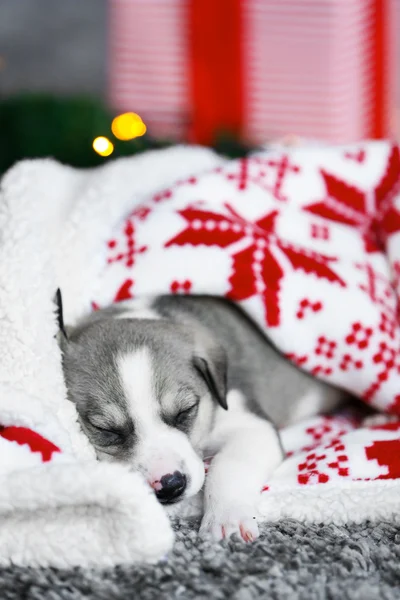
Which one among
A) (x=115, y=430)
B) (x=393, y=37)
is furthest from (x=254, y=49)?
(x=115, y=430)

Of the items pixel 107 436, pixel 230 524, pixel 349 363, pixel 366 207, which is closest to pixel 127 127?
pixel 366 207

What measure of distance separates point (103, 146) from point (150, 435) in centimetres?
127

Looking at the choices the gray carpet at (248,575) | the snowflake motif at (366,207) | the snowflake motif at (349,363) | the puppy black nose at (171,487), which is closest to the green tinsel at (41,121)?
the snowflake motif at (366,207)

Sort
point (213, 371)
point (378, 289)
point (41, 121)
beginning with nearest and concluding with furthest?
point (213, 371) → point (378, 289) → point (41, 121)

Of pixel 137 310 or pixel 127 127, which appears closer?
pixel 137 310

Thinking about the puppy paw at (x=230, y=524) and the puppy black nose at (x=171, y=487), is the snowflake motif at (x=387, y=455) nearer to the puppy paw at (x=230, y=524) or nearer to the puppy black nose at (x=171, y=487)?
the puppy paw at (x=230, y=524)

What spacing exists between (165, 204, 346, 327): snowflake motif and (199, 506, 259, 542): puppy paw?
29.3 inches

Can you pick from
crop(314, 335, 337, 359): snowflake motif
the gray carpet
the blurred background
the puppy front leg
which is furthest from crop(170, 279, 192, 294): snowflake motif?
the blurred background

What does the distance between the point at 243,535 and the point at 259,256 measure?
97 centimetres

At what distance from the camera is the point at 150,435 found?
1973 mm

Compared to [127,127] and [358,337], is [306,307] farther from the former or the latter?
[127,127]

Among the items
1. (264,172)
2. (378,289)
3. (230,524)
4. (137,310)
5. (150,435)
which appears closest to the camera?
(230,524)

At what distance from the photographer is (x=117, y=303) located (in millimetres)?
2443

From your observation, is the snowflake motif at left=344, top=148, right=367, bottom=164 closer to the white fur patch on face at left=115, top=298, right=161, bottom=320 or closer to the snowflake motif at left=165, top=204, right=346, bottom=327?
the snowflake motif at left=165, top=204, right=346, bottom=327
